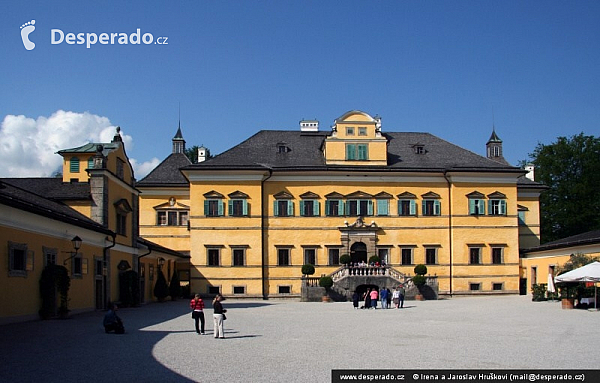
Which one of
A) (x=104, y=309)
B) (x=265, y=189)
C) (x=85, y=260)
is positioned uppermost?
(x=265, y=189)

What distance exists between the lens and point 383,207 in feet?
173

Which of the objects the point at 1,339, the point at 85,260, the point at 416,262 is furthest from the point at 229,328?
the point at 416,262

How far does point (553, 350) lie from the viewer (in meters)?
16.5

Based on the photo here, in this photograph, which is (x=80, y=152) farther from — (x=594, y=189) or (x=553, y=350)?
(x=594, y=189)

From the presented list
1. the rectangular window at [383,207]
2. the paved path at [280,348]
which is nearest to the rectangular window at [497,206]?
the rectangular window at [383,207]

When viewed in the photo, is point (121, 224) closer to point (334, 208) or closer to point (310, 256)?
point (310, 256)

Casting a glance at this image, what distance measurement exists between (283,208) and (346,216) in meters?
4.81

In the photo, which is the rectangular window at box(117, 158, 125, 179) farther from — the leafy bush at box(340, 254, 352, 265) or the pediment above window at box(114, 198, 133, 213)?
the leafy bush at box(340, 254, 352, 265)

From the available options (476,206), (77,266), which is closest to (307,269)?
(476,206)

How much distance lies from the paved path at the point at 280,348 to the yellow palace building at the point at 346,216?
2331 centimetres

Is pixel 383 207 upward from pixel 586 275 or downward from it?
→ upward

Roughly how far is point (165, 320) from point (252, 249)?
23.8 metres

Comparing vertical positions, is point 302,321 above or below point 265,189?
below

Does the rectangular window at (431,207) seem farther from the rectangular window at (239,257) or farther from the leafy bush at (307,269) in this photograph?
the rectangular window at (239,257)
